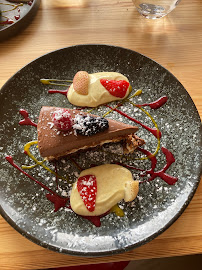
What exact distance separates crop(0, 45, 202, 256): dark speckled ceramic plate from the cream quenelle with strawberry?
6 cm

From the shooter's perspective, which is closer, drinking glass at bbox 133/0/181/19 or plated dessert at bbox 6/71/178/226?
plated dessert at bbox 6/71/178/226

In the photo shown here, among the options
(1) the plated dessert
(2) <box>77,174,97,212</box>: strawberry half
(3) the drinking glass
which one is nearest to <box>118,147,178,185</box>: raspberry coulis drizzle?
(1) the plated dessert

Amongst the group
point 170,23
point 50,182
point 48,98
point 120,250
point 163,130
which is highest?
point 170,23

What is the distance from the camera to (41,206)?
1354 mm

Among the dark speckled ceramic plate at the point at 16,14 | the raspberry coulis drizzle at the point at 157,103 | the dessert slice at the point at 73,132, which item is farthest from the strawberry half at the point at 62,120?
the dark speckled ceramic plate at the point at 16,14

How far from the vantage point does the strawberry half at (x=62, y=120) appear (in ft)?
4.50

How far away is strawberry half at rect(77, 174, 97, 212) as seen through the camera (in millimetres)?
1316

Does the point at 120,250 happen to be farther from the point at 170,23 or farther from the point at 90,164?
the point at 170,23

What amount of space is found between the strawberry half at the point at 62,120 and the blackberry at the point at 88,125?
1.4 inches

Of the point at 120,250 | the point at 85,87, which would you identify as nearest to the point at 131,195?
the point at 120,250

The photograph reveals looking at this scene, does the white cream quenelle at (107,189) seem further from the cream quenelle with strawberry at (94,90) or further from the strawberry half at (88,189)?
the cream quenelle with strawberry at (94,90)

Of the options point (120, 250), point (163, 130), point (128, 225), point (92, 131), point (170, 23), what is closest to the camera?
point (120, 250)

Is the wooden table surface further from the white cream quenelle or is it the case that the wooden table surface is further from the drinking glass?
the white cream quenelle

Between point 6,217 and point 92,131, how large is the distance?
555 millimetres
